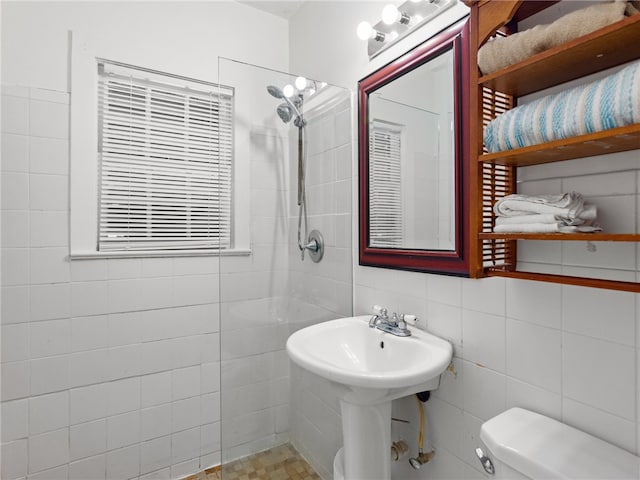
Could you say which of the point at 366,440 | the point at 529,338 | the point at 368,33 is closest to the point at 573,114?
the point at 529,338

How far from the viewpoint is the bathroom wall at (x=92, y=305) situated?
5.16ft

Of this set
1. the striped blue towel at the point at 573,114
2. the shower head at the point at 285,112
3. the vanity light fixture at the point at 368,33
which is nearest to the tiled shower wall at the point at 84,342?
the shower head at the point at 285,112

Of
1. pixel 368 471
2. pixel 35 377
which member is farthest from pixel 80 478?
pixel 368 471

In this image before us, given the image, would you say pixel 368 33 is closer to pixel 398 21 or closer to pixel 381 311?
pixel 398 21

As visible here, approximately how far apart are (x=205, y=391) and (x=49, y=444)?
0.72 meters

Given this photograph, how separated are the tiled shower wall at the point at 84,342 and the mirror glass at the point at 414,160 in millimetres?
1064

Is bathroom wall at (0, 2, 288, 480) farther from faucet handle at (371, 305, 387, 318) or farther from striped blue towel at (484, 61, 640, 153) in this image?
striped blue towel at (484, 61, 640, 153)

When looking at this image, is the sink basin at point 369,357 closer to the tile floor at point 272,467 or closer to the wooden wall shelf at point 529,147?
the wooden wall shelf at point 529,147

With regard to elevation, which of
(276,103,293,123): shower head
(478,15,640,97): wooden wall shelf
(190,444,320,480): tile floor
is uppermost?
(276,103,293,123): shower head

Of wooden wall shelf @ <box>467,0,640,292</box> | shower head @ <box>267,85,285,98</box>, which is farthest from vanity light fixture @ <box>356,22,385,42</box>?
wooden wall shelf @ <box>467,0,640,292</box>

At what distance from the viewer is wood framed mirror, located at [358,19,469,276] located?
1174mm

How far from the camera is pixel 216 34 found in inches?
79.1

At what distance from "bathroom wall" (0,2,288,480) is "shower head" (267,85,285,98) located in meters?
0.69

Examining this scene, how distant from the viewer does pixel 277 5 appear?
6.87ft
